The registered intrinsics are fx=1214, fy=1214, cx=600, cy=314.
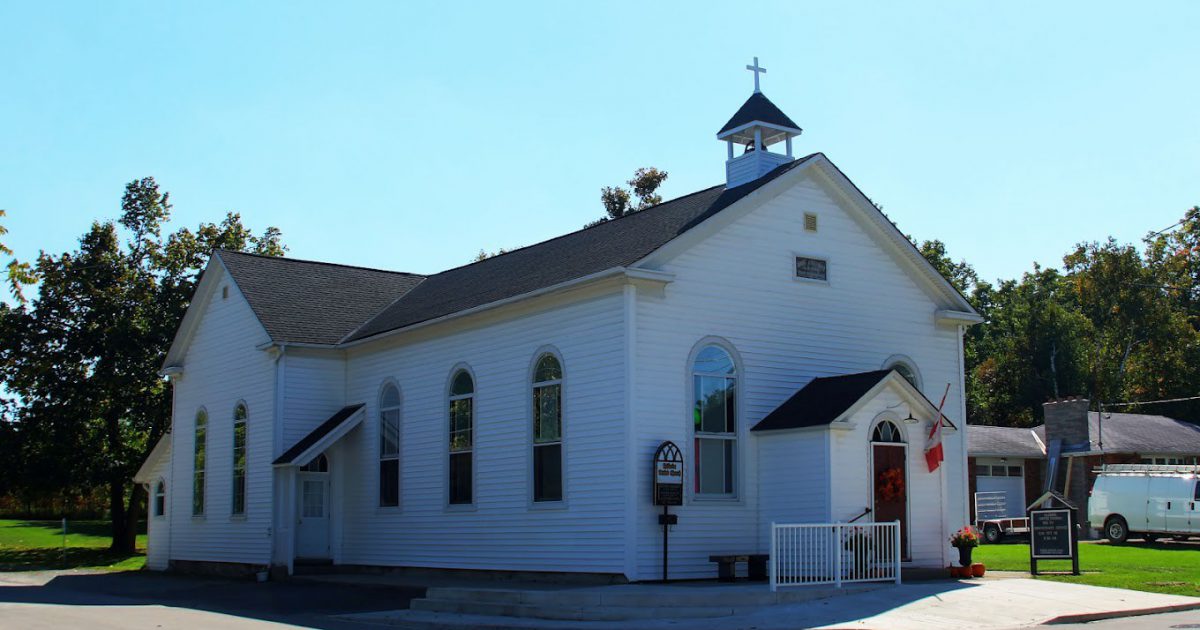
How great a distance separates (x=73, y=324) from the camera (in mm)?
40719

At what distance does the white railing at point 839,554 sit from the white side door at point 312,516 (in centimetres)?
1246

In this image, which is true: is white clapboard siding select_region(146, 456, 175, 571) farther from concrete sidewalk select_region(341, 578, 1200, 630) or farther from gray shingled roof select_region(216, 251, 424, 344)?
concrete sidewalk select_region(341, 578, 1200, 630)

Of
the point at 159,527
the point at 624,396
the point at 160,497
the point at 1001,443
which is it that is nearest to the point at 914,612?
the point at 624,396

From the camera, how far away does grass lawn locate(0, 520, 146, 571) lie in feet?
123

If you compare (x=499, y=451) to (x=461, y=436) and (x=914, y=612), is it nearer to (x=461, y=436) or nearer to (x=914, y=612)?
(x=461, y=436)

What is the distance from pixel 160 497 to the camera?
34844 millimetres

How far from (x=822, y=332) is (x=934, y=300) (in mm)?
3444

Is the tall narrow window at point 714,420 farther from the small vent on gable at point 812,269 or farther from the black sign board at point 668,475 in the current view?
the small vent on gable at point 812,269

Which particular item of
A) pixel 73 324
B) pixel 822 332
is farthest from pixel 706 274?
pixel 73 324

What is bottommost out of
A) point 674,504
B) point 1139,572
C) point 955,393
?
point 1139,572

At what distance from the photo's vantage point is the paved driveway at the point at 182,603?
17406 millimetres

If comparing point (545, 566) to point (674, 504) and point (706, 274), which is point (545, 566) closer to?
point (674, 504)

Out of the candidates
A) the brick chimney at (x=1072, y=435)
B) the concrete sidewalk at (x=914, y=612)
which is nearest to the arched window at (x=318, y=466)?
the concrete sidewalk at (x=914, y=612)

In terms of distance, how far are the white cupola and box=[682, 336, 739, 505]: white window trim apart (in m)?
4.58
